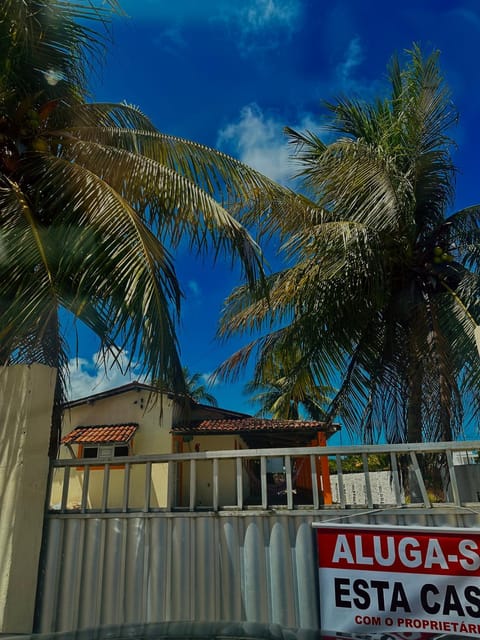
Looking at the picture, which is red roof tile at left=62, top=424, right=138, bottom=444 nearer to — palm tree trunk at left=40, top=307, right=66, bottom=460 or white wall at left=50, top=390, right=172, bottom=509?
white wall at left=50, top=390, right=172, bottom=509

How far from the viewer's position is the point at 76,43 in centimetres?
625

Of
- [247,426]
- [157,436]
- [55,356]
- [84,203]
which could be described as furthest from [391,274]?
[157,436]

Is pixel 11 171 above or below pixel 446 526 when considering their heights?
above

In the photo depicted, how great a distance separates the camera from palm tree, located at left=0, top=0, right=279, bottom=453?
4.78 meters

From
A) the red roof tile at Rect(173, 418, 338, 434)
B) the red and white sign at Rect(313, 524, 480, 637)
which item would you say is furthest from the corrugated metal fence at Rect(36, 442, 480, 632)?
the red roof tile at Rect(173, 418, 338, 434)

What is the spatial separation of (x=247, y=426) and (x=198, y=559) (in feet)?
33.3

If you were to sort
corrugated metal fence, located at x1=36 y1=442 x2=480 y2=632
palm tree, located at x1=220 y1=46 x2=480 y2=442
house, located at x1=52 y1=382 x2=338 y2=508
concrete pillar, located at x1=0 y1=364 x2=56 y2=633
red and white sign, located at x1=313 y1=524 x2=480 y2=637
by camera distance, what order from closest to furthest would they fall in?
red and white sign, located at x1=313 y1=524 x2=480 y2=637
corrugated metal fence, located at x1=36 y1=442 x2=480 y2=632
concrete pillar, located at x1=0 y1=364 x2=56 y2=633
palm tree, located at x1=220 y1=46 x2=480 y2=442
house, located at x1=52 y1=382 x2=338 y2=508

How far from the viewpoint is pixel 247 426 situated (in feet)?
46.0

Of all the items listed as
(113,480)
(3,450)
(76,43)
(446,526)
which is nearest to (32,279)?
(3,450)

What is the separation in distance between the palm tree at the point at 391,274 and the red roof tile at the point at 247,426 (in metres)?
5.05

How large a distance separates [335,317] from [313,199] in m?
2.48

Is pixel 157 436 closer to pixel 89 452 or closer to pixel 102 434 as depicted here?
pixel 102 434

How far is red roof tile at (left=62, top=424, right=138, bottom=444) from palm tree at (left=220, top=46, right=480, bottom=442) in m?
7.36

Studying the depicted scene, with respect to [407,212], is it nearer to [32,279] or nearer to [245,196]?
[245,196]
